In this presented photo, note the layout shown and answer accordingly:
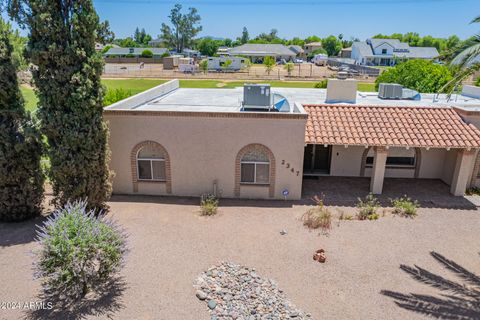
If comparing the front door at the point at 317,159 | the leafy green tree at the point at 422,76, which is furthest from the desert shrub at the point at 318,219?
the leafy green tree at the point at 422,76

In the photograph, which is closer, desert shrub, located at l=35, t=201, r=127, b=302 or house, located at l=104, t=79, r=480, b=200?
desert shrub, located at l=35, t=201, r=127, b=302

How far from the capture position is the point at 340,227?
14461 millimetres

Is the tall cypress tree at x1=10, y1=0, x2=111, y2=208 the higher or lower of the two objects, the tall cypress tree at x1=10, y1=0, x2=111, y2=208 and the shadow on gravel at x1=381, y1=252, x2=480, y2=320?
the higher

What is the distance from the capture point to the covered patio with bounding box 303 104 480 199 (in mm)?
16578

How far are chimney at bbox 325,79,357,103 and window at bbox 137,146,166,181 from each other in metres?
10.2

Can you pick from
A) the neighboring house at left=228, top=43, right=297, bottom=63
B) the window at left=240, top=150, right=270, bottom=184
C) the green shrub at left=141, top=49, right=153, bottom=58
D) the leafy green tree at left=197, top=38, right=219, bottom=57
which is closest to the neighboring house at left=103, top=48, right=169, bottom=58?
the green shrub at left=141, top=49, right=153, bottom=58

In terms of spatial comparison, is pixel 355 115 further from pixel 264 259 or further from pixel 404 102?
pixel 264 259

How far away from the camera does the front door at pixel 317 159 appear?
19844mm

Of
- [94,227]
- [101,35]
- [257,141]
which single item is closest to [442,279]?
[257,141]

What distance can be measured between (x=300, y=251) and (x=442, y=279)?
168 inches

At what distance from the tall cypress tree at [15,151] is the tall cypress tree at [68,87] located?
711 millimetres

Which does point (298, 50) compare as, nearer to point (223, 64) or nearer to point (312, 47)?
point (312, 47)

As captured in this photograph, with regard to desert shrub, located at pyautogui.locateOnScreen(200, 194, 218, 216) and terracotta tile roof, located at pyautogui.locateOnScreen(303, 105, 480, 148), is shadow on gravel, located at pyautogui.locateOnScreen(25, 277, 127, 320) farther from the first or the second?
terracotta tile roof, located at pyautogui.locateOnScreen(303, 105, 480, 148)

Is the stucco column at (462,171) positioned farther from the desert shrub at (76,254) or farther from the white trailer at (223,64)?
the white trailer at (223,64)
